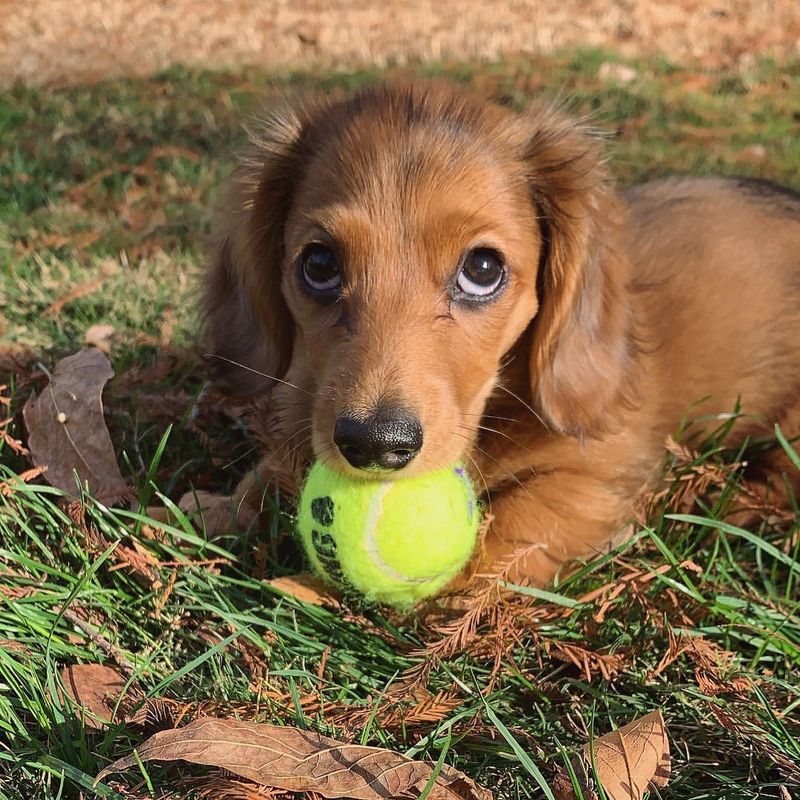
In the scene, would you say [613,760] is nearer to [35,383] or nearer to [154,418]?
[154,418]

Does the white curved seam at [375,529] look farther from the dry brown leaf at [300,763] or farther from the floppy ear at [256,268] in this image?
the floppy ear at [256,268]

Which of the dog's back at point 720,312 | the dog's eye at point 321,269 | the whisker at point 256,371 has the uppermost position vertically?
the dog's eye at point 321,269

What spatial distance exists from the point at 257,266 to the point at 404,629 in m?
0.98

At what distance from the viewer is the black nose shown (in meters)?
1.65

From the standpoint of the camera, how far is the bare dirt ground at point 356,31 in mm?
6957

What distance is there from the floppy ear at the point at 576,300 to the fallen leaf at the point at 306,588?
0.67 m

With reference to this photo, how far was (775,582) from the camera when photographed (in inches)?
82.6

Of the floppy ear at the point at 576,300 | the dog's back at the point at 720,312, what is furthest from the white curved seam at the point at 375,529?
the dog's back at the point at 720,312

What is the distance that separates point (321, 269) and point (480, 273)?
0.36 m

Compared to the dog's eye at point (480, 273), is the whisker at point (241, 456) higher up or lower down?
lower down

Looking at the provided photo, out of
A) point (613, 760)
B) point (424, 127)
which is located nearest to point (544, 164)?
point (424, 127)

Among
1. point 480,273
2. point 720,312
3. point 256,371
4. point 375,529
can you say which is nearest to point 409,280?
point 480,273

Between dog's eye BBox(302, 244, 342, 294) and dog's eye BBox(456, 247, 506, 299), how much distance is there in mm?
271

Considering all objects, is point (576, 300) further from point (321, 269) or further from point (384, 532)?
point (384, 532)
